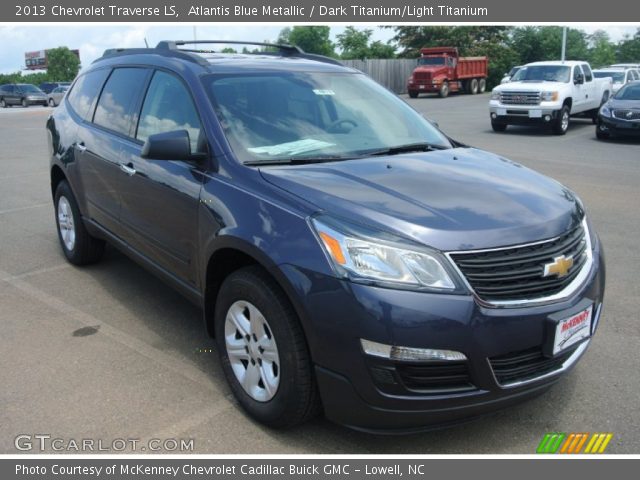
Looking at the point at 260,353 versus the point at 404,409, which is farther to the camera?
the point at 260,353

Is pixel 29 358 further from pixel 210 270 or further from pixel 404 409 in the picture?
pixel 404 409

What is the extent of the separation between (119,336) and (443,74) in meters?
33.1

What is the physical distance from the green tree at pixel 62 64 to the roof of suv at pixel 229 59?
86.6 m

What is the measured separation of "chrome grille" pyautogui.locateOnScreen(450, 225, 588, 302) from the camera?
2648mm

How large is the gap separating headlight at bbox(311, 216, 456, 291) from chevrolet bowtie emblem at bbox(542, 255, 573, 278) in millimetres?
504

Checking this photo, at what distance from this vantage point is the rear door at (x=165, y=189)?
3.59m

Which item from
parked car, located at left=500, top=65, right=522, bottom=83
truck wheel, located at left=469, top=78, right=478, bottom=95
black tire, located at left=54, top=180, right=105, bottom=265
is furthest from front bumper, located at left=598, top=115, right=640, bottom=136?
truck wheel, located at left=469, top=78, right=478, bottom=95

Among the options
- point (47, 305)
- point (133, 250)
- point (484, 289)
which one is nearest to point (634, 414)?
point (484, 289)

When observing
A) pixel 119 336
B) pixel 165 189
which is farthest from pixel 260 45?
pixel 119 336

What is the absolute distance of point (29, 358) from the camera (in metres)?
3.93

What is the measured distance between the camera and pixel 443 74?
34.8 meters

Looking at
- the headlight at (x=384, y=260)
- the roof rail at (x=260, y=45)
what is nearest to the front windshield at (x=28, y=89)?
the roof rail at (x=260, y=45)

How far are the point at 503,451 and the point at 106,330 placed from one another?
2722 millimetres

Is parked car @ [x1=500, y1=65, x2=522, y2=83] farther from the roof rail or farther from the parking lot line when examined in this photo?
the parking lot line
